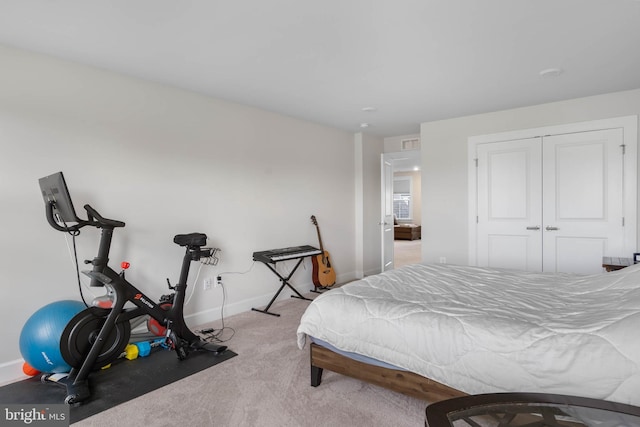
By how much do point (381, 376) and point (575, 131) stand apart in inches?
147

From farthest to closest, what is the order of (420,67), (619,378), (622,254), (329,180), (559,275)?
(329,180) < (622,254) < (420,67) < (559,275) < (619,378)

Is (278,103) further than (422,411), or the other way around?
(278,103)

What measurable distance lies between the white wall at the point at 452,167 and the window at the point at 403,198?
7.42 meters

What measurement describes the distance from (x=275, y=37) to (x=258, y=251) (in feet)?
8.00

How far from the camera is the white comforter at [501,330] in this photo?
1.41 m

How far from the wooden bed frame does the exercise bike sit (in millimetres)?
1001

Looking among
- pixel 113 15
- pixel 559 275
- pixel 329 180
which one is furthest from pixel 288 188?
pixel 559 275

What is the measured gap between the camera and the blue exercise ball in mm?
2234

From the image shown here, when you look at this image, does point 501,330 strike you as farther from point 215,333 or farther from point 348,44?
point 215,333

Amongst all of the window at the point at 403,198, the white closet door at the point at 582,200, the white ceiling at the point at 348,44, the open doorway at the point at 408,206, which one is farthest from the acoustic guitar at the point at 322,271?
the window at the point at 403,198

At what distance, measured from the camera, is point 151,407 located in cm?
206

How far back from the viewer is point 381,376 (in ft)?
6.39

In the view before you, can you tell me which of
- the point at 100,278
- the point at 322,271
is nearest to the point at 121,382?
the point at 100,278

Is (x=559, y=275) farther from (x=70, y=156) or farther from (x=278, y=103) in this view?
(x=70, y=156)
